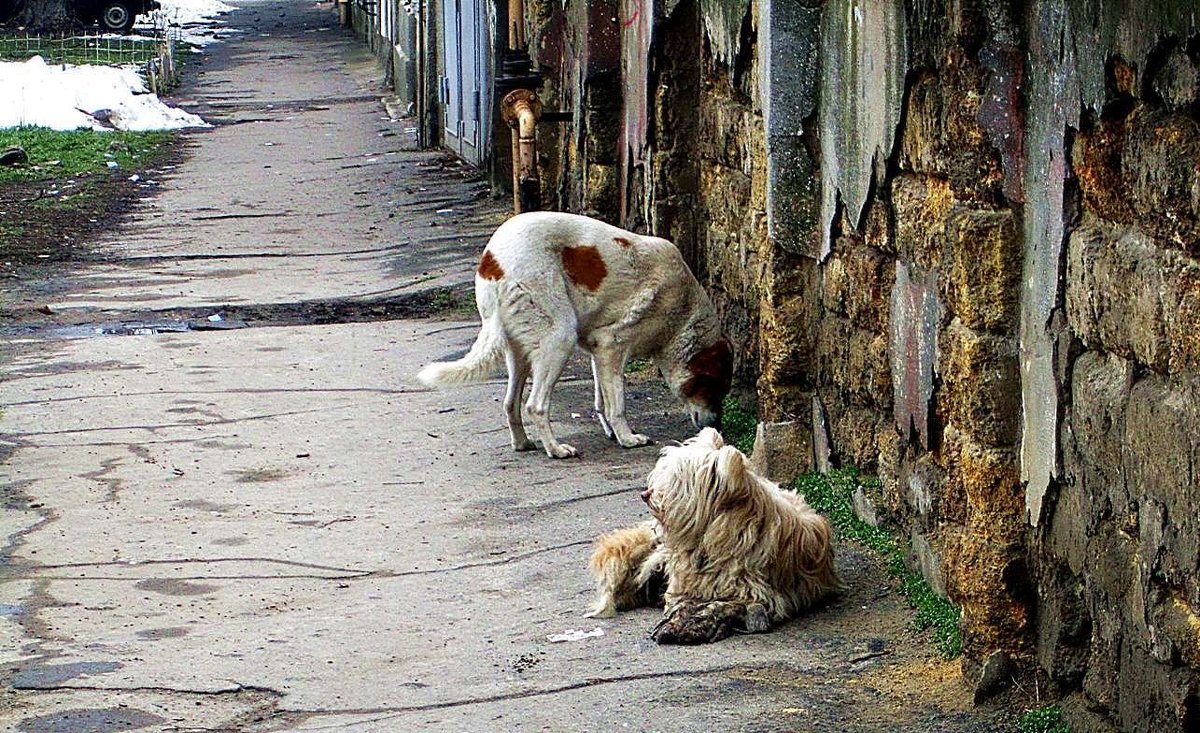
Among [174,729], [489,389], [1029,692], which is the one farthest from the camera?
[489,389]

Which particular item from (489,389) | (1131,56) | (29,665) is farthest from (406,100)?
(1131,56)

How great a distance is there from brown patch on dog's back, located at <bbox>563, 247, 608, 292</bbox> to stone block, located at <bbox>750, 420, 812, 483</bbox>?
44.6 inches

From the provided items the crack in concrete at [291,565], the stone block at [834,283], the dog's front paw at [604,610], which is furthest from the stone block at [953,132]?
the crack in concrete at [291,565]

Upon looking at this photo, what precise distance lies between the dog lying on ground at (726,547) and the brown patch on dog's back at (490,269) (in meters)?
2.13

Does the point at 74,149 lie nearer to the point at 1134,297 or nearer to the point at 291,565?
the point at 291,565

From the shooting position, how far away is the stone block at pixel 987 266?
4.33 m

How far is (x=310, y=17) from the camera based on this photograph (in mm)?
39062

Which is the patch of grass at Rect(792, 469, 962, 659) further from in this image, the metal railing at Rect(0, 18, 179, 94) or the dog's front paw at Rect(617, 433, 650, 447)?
the metal railing at Rect(0, 18, 179, 94)

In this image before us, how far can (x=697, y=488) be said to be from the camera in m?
5.13

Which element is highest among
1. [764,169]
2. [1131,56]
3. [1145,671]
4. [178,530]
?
[1131,56]

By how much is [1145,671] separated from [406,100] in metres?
19.5

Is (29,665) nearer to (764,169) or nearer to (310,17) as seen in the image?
(764,169)

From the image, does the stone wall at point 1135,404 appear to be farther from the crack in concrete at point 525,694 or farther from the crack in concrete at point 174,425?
the crack in concrete at point 174,425

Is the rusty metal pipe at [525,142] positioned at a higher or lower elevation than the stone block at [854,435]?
higher
